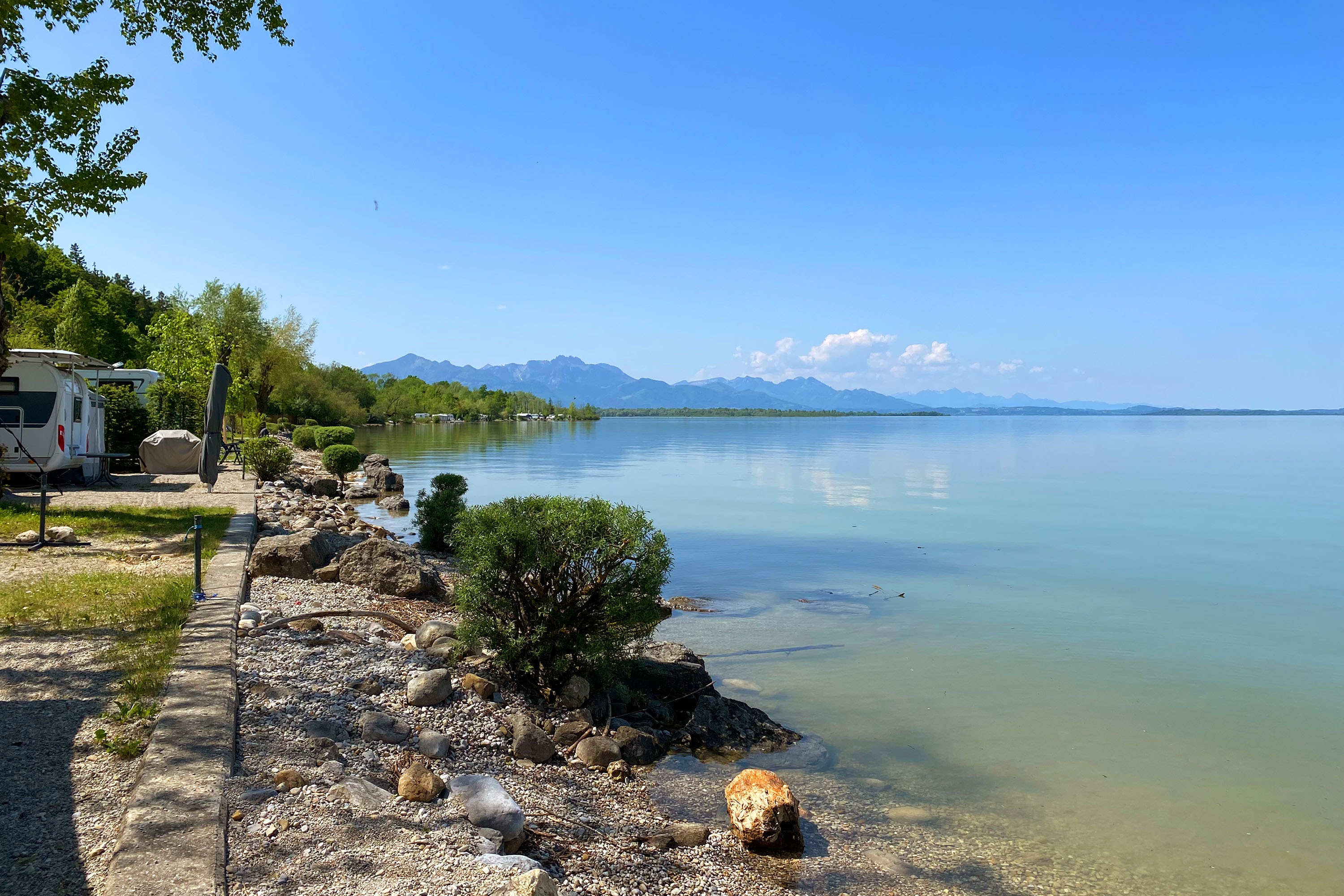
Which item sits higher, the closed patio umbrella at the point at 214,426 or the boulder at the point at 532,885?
the closed patio umbrella at the point at 214,426

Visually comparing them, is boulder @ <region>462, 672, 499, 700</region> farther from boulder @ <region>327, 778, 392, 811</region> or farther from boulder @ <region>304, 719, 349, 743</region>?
boulder @ <region>327, 778, 392, 811</region>

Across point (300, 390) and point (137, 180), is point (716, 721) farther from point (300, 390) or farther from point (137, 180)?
point (300, 390)

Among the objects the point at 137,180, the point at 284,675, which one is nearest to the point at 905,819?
the point at 284,675

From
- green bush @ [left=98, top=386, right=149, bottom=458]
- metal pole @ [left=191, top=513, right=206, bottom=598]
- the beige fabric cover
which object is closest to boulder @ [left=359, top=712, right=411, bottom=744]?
metal pole @ [left=191, top=513, right=206, bottom=598]

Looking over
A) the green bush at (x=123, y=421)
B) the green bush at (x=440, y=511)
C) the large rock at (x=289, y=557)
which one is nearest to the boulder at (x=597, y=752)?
the large rock at (x=289, y=557)

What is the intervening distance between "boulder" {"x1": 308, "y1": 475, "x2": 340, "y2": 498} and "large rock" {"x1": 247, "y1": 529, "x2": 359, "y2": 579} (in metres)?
15.6

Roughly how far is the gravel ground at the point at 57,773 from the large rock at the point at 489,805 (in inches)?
75.7

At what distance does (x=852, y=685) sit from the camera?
1000 centimetres

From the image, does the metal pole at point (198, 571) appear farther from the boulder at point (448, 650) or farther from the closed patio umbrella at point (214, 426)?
the closed patio umbrella at point (214, 426)

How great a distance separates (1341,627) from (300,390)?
260ft

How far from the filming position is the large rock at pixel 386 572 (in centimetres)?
1097

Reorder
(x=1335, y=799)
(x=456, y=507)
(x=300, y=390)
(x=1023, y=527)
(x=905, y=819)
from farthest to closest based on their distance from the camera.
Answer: (x=300, y=390), (x=1023, y=527), (x=456, y=507), (x=1335, y=799), (x=905, y=819)

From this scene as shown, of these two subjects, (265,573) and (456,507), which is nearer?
(265,573)

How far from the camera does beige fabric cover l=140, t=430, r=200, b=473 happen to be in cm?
2270
